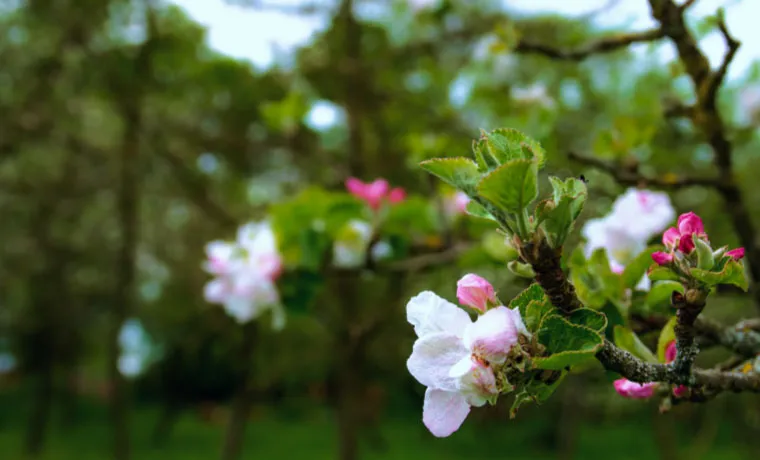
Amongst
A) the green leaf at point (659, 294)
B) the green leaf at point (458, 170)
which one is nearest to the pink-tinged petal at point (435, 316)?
the green leaf at point (458, 170)

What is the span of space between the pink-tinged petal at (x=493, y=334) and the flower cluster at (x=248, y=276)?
1138mm

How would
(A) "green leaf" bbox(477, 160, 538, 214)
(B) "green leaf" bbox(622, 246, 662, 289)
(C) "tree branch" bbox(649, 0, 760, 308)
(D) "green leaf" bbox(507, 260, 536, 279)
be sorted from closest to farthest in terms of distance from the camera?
(A) "green leaf" bbox(477, 160, 538, 214)
(D) "green leaf" bbox(507, 260, 536, 279)
(B) "green leaf" bbox(622, 246, 662, 289)
(C) "tree branch" bbox(649, 0, 760, 308)

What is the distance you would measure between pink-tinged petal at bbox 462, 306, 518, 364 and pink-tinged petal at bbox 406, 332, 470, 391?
2 cm

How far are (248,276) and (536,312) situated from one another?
1.16 metres

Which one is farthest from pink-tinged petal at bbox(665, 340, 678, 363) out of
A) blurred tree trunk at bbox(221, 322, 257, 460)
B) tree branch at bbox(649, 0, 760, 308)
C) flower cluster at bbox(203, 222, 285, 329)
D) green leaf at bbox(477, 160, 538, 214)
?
blurred tree trunk at bbox(221, 322, 257, 460)

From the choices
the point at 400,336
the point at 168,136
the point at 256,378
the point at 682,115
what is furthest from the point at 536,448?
the point at 682,115

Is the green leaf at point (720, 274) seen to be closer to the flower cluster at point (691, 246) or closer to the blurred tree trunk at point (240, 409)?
the flower cluster at point (691, 246)

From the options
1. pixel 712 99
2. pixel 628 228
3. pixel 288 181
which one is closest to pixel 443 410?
pixel 628 228

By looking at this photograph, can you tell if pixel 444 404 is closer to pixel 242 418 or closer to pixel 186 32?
pixel 186 32

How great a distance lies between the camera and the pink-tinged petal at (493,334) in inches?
23.0

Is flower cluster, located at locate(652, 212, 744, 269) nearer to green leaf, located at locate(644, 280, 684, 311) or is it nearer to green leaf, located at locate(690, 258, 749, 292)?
green leaf, located at locate(690, 258, 749, 292)

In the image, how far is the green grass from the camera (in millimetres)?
10805

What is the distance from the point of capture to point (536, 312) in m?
0.62

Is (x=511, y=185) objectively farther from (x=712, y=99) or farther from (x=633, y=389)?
(x=712, y=99)
